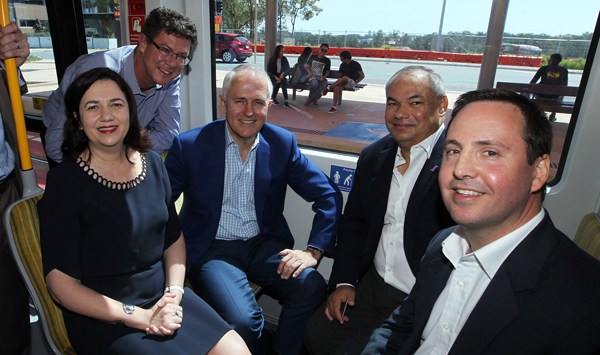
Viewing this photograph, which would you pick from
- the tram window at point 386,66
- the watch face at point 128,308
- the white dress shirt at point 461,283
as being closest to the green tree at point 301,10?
the tram window at point 386,66

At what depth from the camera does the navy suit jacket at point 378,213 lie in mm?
1814

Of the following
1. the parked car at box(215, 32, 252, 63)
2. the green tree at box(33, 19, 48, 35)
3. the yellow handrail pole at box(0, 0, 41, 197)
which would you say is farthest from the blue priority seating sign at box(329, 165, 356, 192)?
the green tree at box(33, 19, 48, 35)

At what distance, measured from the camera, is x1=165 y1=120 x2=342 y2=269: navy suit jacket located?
6.97 ft

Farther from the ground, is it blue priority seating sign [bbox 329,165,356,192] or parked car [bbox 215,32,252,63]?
parked car [bbox 215,32,252,63]

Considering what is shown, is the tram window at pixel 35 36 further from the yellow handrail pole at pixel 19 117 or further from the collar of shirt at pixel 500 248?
the collar of shirt at pixel 500 248

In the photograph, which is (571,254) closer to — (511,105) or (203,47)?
(511,105)

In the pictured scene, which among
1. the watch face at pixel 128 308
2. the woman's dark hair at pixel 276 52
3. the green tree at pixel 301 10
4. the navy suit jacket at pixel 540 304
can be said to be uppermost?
the green tree at pixel 301 10

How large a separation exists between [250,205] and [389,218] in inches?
30.5

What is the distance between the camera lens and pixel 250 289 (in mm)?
1973

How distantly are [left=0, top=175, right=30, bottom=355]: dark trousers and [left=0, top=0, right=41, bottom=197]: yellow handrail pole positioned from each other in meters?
0.14

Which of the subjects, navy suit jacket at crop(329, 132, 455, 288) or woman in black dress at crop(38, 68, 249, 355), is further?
navy suit jacket at crop(329, 132, 455, 288)

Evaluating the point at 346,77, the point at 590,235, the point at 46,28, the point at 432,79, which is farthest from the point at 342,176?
the point at 46,28

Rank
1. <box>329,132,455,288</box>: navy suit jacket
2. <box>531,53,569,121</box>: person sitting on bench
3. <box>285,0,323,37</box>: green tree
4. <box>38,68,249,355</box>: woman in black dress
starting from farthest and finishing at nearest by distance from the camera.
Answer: <box>285,0,323,37</box>: green tree < <box>531,53,569,121</box>: person sitting on bench < <box>329,132,455,288</box>: navy suit jacket < <box>38,68,249,355</box>: woman in black dress

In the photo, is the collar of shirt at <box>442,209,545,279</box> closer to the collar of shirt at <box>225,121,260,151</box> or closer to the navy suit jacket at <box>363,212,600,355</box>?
the navy suit jacket at <box>363,212,600,355</box>
